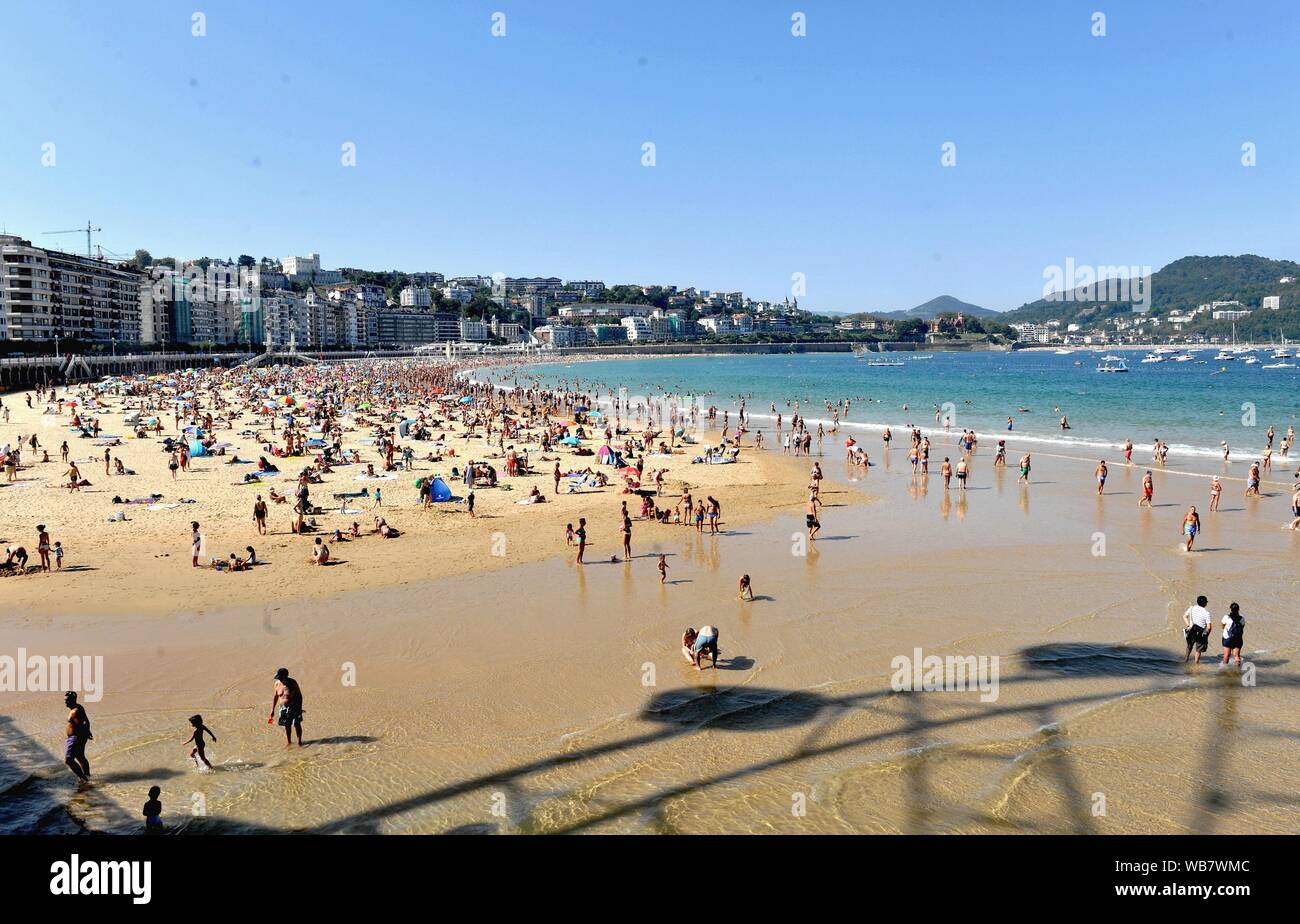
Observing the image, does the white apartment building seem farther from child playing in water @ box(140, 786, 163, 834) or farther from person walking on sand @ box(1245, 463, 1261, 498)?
person walking on sand @ box(1245, 463, 1261, 498)

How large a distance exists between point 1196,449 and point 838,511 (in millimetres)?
20405

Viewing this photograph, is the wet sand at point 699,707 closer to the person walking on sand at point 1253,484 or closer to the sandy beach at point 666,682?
the sandy beach at point 666,682

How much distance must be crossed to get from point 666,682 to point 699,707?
0.83 metres

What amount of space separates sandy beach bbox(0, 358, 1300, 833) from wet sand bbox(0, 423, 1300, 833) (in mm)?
42

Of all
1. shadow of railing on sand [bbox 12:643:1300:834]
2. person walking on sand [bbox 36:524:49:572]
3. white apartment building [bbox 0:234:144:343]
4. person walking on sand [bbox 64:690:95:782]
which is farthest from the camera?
white apartment building [bbox 0:234:144:343]

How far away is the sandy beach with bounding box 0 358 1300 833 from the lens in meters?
7.26

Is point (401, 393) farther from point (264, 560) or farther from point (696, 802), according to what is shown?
point (696, 802)

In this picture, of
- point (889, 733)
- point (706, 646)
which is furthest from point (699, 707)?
point (889, 733)

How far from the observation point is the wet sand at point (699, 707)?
720 cm

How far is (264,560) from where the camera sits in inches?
619

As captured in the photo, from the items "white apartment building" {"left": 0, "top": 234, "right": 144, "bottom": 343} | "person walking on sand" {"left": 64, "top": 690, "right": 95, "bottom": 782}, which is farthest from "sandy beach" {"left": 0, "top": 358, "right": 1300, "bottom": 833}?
"white apartment building" {"left": 0, "top": 234, "right": 144, "bottom": 343}

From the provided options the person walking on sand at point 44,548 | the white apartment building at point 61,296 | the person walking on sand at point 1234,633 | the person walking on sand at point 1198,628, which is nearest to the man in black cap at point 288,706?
the person walking on sand at point 44,548

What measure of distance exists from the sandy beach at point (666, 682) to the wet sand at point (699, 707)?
4 centimetres
